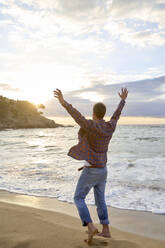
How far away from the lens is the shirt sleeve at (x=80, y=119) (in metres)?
3.03

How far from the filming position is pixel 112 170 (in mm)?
10281

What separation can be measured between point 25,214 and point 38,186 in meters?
3.26

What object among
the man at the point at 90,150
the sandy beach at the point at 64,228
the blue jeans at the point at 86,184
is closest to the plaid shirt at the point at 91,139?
the man at the point at 90,150

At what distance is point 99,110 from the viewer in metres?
3.24

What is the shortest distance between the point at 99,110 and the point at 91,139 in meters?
0.41

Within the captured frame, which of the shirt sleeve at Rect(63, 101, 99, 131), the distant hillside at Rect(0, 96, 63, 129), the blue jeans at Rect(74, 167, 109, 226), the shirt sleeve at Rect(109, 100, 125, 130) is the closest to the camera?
the shirt sleeve at Rect(63, 101, 99, 131)

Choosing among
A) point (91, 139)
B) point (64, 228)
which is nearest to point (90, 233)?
point (64, 228)

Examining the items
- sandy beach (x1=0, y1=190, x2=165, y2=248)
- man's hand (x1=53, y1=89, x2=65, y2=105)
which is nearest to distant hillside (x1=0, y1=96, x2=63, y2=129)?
sandy beach (x1=0, y1=190, x2=165, y2=248)

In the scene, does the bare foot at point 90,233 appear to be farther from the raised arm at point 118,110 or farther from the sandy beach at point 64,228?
the raised arm at point 118,110

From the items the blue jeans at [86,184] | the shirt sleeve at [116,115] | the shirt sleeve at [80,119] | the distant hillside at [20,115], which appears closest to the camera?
the shirt sleeve at [80,119]

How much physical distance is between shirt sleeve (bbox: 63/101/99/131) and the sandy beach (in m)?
1.54

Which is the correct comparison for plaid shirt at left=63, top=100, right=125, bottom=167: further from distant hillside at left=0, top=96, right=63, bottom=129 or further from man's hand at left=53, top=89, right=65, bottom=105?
distant hillside at left=0, top=96, right=63, bottom=129

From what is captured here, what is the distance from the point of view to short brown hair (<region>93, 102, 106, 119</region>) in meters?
3.24

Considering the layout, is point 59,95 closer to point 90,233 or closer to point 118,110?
point 118,110
